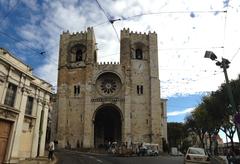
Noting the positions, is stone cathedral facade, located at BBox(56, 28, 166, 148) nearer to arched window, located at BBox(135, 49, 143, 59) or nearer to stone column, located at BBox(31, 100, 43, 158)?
arched window, located at BBox(135, 49, 143, 59)

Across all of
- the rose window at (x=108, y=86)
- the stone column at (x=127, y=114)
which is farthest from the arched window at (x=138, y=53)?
the rose window at (x=108, y=86)

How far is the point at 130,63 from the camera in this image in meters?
48.6

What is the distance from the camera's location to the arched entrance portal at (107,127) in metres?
50.0

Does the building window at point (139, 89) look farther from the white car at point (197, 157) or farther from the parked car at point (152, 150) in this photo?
the white car at point (197, 157)

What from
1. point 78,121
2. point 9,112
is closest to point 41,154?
point 9,112

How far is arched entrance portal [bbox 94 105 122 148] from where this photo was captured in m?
50.0

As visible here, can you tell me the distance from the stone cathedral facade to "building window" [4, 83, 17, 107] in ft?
86.0

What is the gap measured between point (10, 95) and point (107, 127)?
→ 112ft

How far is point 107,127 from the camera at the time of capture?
51625mm

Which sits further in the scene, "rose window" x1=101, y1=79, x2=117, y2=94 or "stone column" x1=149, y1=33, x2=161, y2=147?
"rose window" x1=101, y1=79, x2=117, y2=94

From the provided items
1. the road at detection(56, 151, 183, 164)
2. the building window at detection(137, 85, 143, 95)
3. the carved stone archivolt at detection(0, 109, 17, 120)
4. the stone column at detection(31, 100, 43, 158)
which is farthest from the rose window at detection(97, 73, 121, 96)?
the carved stone archivolt at detection(0, 109, 17, 120)

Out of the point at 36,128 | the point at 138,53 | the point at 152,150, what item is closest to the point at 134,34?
the point at 138,53

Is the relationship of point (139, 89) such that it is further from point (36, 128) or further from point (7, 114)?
point (7, 114)

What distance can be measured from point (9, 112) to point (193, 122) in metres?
43.7
